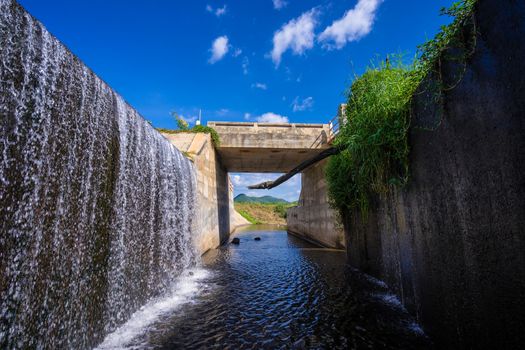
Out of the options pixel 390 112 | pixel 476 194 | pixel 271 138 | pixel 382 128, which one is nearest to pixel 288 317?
pixel 476 194

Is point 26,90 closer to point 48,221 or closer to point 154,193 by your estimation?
point 48,221

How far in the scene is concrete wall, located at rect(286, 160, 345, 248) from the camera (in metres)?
13.3

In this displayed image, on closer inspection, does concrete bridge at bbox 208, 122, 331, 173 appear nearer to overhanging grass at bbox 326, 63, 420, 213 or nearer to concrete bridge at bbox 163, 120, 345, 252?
concrete bridge at bbox 163, 120, 345, 252

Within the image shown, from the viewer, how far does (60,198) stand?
3.05m

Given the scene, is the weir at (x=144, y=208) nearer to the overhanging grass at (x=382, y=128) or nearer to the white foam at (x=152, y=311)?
the white foam at (x=152, y=311)

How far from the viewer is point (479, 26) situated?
2.47 m

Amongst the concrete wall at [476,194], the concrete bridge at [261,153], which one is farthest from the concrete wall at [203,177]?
the concrete wall at [476,194]

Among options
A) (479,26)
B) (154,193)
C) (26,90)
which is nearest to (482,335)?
(479,26)

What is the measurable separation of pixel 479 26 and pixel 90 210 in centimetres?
518

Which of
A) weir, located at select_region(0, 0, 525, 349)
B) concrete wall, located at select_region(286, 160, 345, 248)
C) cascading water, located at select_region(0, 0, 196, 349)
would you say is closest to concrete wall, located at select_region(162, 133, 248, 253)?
weir, located at select_region(0, 0, 525, 349)

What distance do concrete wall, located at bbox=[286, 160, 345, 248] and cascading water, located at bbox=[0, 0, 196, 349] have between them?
28.9 ft

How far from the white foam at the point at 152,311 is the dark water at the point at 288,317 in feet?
0.32

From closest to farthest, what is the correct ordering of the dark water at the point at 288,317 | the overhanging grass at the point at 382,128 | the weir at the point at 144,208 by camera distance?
1. the weir at the point at 144,208
2. the dark water at the point at 288,317
3. the overhanging grass at the point at 382,128

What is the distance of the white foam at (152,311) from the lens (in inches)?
147
